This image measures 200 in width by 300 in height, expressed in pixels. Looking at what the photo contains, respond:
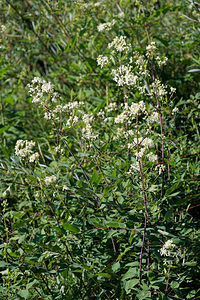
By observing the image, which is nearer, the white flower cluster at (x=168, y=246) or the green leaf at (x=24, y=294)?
the white flower cluster at (x=168, y=246)

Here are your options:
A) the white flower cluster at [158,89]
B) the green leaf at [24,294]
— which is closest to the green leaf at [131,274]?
the green leaf at [24,294]

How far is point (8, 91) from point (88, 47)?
1075 mm

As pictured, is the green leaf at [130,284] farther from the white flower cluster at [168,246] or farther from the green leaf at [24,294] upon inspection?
the green leaf at [24,294]

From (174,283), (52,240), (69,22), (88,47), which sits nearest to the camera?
(174,283)

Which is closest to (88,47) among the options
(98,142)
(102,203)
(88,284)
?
(98,142)

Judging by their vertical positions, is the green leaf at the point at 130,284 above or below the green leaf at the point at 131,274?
below

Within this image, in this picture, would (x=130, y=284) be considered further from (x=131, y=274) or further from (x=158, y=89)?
(x=158, y=89)

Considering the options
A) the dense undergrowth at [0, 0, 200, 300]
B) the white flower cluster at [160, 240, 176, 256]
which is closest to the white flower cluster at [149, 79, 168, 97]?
the dense undergrowth at [0, 0, 200, 300]

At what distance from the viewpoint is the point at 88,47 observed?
9.73 feet

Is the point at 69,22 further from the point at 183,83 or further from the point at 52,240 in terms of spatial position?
the point at 52,240

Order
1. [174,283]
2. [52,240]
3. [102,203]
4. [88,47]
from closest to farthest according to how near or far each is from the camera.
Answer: [174,283]
[102,203]
[52,240]
[88,47]

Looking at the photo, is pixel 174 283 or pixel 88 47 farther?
pixel 88 47

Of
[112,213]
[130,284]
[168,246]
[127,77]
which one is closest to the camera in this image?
[168,246]

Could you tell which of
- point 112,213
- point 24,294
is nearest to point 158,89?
point 112,213
